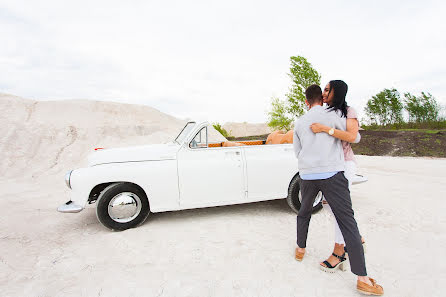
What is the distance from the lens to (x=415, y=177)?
24.6ft

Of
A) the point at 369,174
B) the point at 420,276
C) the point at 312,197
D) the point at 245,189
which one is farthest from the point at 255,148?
the point at 369,174

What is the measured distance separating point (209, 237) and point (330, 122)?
2.24 m

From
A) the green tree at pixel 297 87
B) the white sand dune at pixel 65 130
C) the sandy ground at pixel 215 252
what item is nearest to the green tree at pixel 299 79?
the green tree at pixel 297 87

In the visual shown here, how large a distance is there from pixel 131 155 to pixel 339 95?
304 centimetres

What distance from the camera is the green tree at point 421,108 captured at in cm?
2648

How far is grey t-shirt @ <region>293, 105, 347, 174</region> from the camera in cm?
255

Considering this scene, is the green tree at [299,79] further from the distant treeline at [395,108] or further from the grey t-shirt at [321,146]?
the grey t-shirt at [321,146]

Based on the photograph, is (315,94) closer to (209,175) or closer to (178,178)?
(209,175)

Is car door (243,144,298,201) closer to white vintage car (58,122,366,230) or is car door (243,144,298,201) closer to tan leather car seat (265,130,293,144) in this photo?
white vintage car (58,122,366,230)

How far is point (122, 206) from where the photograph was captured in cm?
396

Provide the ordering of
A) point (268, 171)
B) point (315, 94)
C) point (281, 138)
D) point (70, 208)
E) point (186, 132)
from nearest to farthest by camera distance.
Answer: point (315, 94)
point (70, 208)
point (268, 171)
point (186, 132)
point (281, 138)

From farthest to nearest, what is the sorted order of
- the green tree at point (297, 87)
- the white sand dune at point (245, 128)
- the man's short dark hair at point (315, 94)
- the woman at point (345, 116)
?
the white sand dune at point (245, 128)
the green tree at point (297, 87)
the man's short dark hair at point (315, 94)
the woman at point (345, 116)

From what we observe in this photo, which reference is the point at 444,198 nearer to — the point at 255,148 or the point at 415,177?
the point at 415,177

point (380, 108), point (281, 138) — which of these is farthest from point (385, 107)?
point (281, 138)
